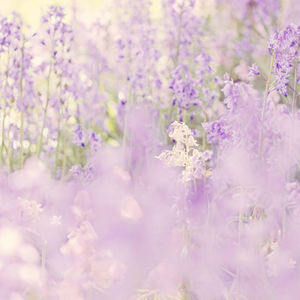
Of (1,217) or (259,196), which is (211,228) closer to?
(259,196)

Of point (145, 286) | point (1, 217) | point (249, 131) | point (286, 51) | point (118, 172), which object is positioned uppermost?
point (286, 51)

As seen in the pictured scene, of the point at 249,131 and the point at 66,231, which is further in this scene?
the point at 66,231

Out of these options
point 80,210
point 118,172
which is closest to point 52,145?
point 118,172

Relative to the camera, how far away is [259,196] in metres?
1.74

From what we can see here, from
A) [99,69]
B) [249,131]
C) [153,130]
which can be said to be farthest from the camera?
[99,69]

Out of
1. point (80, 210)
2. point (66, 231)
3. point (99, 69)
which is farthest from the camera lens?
point (99, 69)

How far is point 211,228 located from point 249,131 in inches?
16.4

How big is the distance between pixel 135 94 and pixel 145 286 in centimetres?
132

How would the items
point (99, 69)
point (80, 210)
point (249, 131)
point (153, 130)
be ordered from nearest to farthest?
point (249, 131), point (80, 210), point (153, 130), point (99, 69)

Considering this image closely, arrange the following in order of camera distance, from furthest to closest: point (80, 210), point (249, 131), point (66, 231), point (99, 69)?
point (99, 69), point (66, 231), point (80, 210), point (249, 131)

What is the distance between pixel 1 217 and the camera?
6.52 ft

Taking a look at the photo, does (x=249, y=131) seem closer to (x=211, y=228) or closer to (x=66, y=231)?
(x=211, y=228)

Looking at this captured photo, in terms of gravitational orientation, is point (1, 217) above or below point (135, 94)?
below

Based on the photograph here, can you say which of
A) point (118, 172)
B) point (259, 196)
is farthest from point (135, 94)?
point (259, 196)
